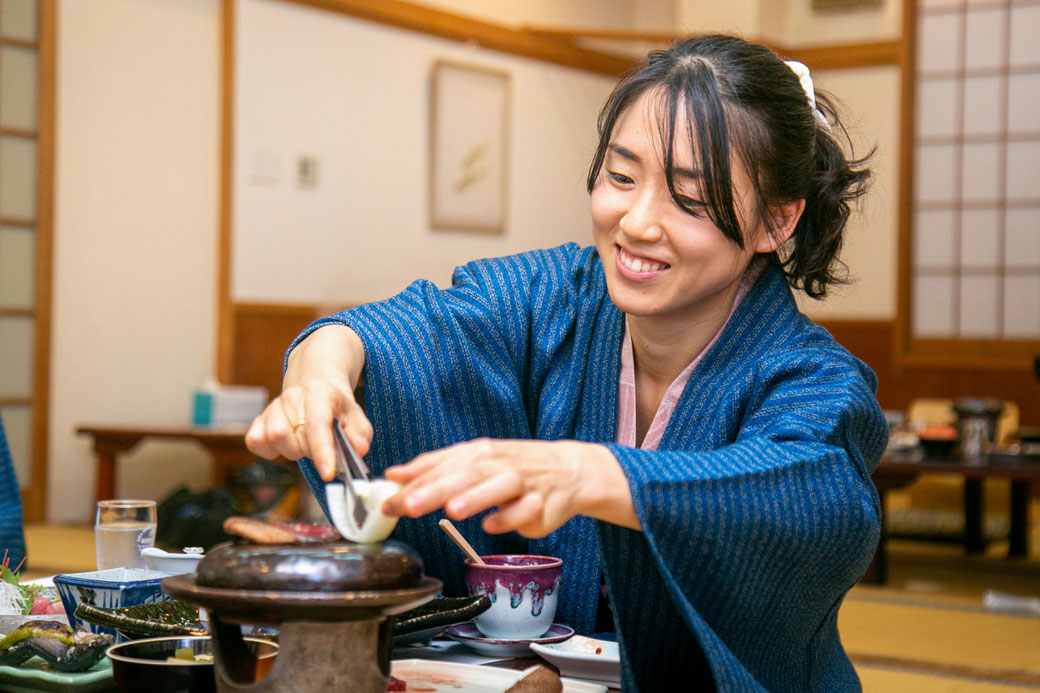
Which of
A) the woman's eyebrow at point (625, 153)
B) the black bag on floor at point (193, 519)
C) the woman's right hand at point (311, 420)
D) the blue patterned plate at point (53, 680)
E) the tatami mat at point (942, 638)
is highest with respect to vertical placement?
the woman's eyebrow at point (625, 153)

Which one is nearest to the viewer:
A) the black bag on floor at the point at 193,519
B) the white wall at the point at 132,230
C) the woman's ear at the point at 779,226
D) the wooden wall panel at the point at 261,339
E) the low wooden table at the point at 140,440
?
the woman's ear at the point at 779,226

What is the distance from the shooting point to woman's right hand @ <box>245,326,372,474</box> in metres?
1.08

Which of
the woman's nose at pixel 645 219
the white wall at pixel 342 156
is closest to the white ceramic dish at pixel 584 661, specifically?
the woman's nose at pixel 645 219

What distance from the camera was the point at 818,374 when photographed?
1322 millimetres

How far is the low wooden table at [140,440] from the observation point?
17.4 ft

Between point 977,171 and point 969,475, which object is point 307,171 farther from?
point 977,171

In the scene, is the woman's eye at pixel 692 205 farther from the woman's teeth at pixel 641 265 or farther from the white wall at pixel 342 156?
the white wall at pixel 342 156

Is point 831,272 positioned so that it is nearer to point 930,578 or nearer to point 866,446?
point 866,446

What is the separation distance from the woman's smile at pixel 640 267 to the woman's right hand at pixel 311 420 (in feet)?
1.12

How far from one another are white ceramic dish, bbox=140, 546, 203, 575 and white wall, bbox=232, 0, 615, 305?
499 cm

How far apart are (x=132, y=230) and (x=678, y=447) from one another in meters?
4.93

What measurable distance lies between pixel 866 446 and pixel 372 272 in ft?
18.6

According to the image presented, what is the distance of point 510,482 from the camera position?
93 cm

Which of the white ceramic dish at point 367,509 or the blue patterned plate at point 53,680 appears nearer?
the white ceramic dish at point 367,509
